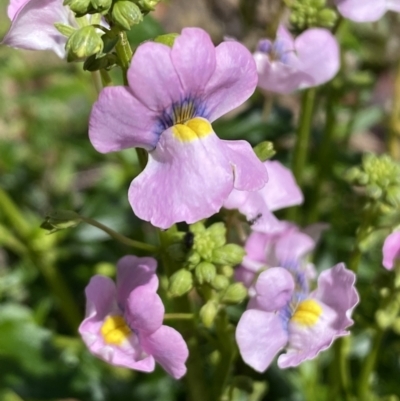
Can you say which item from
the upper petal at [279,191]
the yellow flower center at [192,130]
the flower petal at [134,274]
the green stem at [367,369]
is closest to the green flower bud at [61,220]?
the flower petal at [134,274]

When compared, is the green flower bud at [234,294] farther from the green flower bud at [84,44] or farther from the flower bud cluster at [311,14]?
the flower bud cluster at [311,14]

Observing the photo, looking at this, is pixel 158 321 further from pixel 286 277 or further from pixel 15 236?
pixel 15 236

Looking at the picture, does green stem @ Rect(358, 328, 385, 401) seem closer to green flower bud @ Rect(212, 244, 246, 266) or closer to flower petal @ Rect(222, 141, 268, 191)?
green flower bud @ Rect(212, 244, 246, 266)

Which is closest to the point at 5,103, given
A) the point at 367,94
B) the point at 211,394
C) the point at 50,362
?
the point at 50,362

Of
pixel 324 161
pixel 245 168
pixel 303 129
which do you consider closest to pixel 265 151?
pixel 245 168

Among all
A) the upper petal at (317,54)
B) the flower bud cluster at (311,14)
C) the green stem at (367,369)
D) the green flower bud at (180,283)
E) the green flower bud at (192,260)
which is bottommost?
the green stem at (367,369)

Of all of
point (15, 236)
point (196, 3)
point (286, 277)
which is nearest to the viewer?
point (286, 277)
